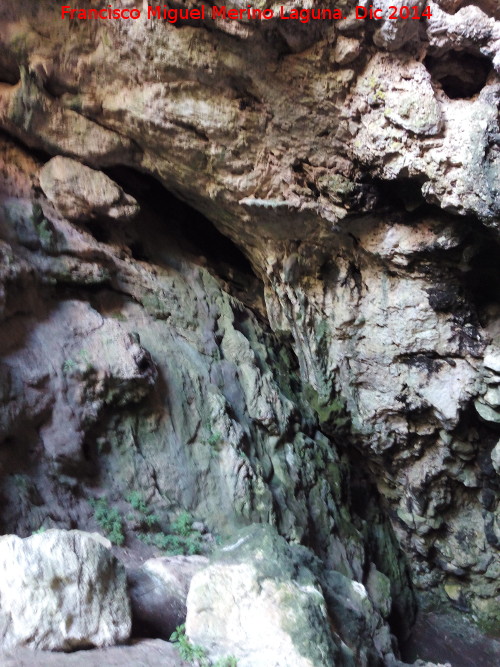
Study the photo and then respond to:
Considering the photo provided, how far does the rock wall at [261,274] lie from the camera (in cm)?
447

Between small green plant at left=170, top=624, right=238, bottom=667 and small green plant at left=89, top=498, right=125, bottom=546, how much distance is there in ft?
4.43

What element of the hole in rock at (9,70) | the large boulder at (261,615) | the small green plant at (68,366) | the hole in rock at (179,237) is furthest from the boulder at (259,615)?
the hole in rock at (9,70)

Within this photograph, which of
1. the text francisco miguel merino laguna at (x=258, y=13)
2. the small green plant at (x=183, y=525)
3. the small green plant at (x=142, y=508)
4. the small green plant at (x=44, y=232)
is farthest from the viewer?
the small green plant at (x=44, y=232)

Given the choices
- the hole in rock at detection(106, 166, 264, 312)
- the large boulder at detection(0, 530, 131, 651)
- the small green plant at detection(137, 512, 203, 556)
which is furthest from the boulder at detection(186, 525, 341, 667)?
the hole in rock at detection(106, 166, 264, 312)

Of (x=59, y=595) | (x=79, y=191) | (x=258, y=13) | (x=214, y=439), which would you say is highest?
(x=258, y=13)

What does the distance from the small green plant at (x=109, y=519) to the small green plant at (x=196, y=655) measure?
4.43ft

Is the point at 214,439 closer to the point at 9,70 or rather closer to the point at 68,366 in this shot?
the point at 68,366

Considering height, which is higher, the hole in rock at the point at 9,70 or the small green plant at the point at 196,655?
the hole in rock at the point at 9,70

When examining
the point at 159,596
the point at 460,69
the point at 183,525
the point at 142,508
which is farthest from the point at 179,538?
the point at 460,69

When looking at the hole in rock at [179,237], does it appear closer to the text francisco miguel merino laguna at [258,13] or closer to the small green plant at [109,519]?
the text francisco miguel merino laguna at [258,13]

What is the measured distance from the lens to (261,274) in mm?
7312

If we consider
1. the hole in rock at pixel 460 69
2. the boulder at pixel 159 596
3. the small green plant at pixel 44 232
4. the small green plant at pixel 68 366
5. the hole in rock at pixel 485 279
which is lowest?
the boulder at pixel 159 596

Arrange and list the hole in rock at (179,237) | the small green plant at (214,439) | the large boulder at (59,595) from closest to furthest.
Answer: the large boulder at (59,595), the small green plant at (214,439), the hole in rock at (179,237)

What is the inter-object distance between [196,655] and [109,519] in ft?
5.75
